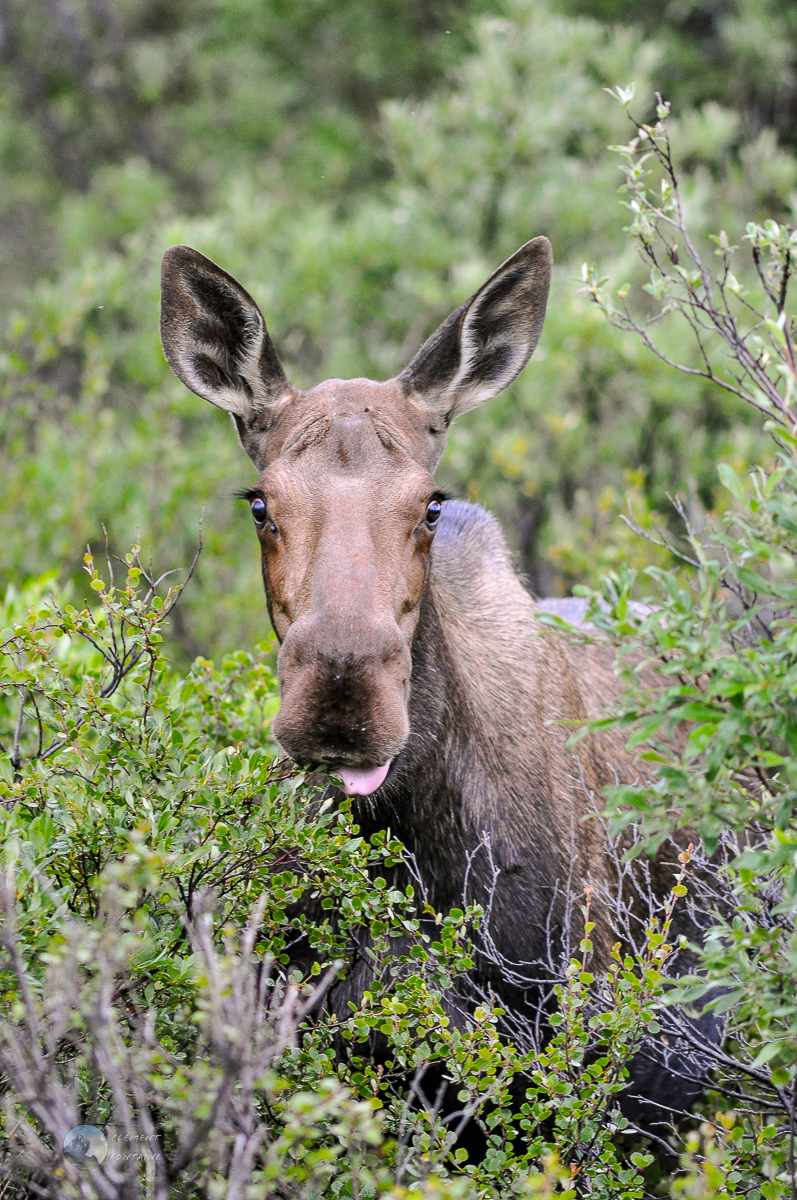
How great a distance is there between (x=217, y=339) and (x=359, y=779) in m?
2.15

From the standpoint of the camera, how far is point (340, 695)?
11.4 feet

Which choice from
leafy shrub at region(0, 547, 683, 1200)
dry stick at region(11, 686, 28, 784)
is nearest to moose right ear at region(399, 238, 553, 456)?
leafy shrub at region(0, 547, 683, 1200)

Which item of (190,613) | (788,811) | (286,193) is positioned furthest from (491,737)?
(286,193)

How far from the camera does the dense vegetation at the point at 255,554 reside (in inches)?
110

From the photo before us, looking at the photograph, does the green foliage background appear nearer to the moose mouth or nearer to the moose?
the moose

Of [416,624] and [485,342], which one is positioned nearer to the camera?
[416,624]

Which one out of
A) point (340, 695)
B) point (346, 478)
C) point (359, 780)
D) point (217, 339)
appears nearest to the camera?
point (340, 695)

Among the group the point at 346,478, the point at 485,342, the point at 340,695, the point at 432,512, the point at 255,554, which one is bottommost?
the point at 255,554

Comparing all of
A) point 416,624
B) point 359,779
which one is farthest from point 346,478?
point 359,779

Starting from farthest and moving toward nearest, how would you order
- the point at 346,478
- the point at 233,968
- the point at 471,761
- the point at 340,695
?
the point at 471,761, the point at 346,478, the point at 340,695, the point at 233,968

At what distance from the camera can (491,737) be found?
178 inches

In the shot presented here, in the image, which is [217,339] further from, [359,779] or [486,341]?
[359,779]

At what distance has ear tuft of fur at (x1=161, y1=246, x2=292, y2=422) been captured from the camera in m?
4.71

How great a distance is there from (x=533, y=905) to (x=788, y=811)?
170 cm
